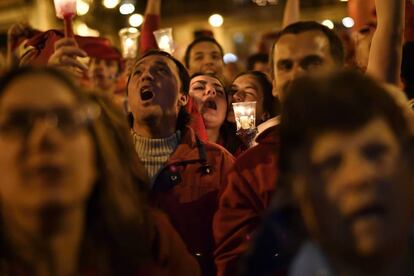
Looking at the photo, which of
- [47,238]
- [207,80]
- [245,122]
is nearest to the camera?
[47,238]

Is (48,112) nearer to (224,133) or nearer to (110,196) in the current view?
(110,196)

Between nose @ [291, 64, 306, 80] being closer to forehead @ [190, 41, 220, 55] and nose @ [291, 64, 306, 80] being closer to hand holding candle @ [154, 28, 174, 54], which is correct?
hand holding candle @ [154, 28, 174, 54]

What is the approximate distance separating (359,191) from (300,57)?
1.60m

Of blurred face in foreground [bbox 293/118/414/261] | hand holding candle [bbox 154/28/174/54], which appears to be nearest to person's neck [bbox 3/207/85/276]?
blurred face in foreground [bbox 293/118/414/261]

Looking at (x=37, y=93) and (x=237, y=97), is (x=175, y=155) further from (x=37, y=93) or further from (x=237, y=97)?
(x=37, y=93)

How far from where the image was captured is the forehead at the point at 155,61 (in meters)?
4.36

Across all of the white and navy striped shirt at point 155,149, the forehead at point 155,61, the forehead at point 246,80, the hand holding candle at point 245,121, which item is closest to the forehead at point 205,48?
the forehead at point 246,80

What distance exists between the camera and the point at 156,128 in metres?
4.20

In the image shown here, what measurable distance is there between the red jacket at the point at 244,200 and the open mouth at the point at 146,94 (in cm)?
114

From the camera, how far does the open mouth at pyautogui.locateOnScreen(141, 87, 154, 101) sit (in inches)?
167

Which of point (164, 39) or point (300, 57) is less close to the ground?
point (164, 39)

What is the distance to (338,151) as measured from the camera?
182 centimetres

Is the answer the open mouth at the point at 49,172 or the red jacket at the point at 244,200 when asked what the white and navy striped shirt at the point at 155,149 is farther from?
the open mouth at the point at 49,172

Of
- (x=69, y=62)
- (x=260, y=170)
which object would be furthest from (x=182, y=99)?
(x=260, y=170)
